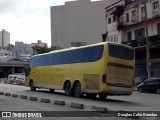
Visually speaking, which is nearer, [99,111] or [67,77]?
[99,111]

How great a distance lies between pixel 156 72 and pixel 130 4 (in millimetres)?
10677

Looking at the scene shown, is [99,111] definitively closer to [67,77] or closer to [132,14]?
[67,77]

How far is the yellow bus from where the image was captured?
2202 centimetres

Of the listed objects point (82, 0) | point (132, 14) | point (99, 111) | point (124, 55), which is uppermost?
point (82, 0)

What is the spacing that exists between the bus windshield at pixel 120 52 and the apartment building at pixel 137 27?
784 inches

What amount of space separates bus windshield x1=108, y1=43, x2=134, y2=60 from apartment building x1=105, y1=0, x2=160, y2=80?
65.3 feet

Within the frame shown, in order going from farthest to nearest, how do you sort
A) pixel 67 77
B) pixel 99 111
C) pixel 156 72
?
pixel 156 72 < pixel 67 77 < pixel 99 111

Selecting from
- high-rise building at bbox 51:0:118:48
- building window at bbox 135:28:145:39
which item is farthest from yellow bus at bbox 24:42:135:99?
high-rise building at bbox 51:0:118:48

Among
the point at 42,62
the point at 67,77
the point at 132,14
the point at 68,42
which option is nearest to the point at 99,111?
the point at 67,77

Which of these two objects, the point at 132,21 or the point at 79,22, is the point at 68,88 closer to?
the point at 132,21

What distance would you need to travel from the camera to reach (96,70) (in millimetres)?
22531

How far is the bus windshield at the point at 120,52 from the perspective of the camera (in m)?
22.2

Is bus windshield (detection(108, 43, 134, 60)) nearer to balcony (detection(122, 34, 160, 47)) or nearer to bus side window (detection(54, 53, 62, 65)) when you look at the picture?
bus side window (detection(54, 53, 62, 65))

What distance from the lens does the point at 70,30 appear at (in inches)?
4250
